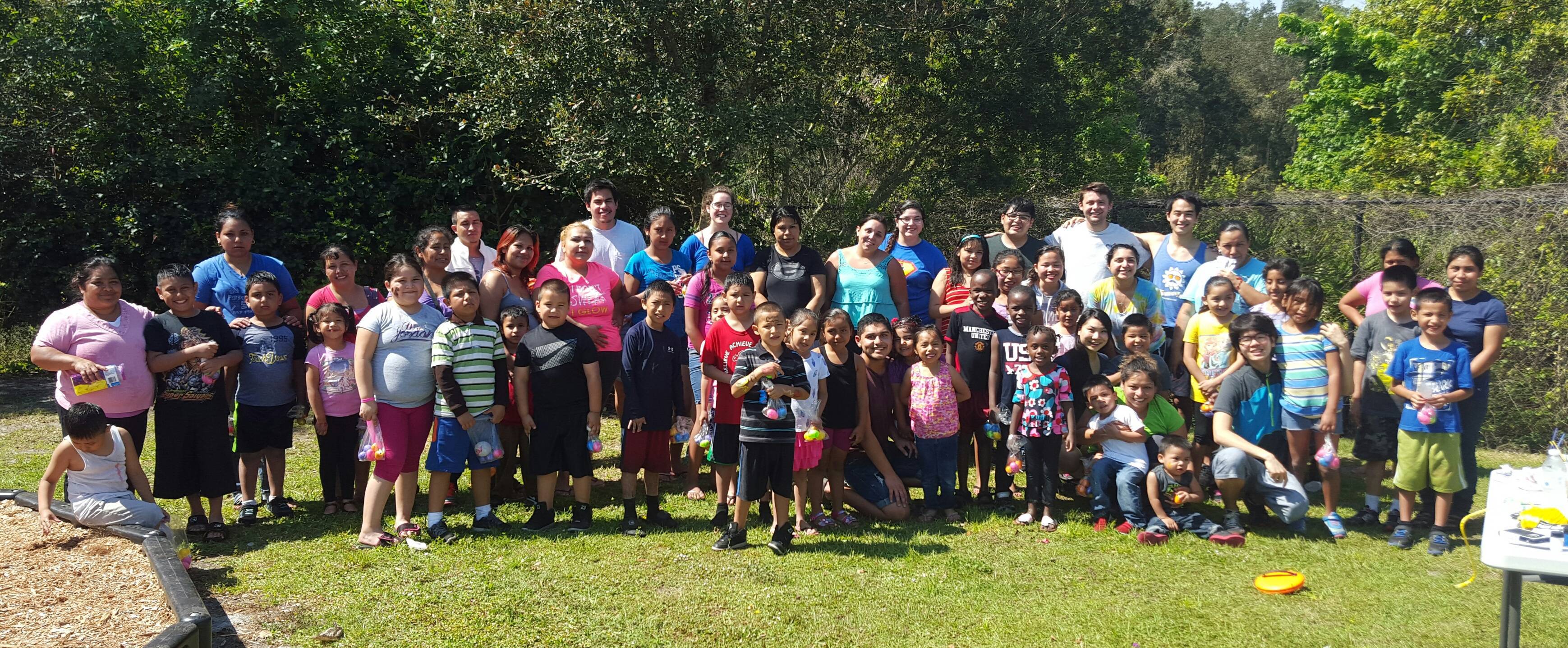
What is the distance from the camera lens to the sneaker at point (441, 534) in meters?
5.35

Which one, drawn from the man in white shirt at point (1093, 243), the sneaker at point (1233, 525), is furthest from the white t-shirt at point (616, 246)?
the sneaker at point (1233, 525)

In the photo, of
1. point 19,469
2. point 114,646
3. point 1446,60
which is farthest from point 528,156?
point 1446,60

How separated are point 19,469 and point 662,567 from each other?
17.4 ft

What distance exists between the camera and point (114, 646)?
148 inches

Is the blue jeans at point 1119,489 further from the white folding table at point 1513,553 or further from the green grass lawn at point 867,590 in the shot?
the white folding table at point 1513,553

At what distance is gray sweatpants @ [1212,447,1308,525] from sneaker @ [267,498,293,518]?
5421 millimetres

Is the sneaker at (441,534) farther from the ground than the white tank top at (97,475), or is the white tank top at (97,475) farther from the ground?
the white tank top at (97,475)

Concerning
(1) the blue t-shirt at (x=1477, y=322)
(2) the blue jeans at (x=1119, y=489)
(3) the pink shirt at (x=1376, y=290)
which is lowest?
(2) the blue jeans at (x=1119, y=489)

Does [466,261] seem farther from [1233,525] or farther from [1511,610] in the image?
[1511,610]

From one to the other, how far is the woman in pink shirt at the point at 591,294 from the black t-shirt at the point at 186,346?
1727 mm

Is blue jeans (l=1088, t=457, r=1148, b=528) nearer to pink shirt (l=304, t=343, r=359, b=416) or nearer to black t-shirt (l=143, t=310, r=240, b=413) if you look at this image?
pink shirt (l=304, t=343, r=359, b=416)

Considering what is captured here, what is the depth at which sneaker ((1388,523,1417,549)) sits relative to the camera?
17.3 feet

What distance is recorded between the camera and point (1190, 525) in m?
5.52

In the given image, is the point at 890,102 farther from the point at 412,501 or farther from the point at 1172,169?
the point at 1172,169
